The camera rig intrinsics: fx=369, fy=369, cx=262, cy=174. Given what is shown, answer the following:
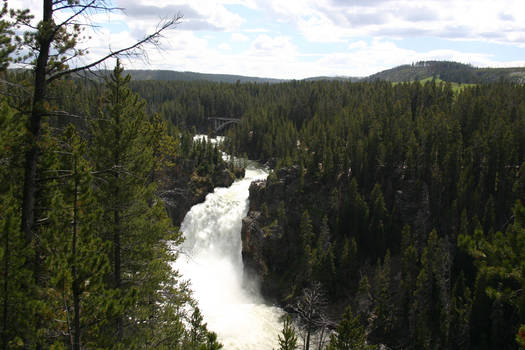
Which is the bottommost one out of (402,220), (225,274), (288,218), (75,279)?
(225,274)

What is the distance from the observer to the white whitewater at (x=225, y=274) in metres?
38.8

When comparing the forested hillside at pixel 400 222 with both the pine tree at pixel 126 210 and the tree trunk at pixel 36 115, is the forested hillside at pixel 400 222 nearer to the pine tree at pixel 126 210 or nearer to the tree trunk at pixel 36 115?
the pine tree at pixel 126 210

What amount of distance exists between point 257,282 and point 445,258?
24283 millimetres

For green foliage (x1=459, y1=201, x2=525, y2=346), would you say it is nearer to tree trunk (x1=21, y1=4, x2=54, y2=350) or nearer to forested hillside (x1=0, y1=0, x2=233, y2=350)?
forested hillside (x1=0, y1=0, x2=233, y2=350)

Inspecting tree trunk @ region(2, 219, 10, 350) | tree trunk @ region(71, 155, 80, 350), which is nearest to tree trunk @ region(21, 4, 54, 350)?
tree trunk @ region(2, 219, 10, 350)

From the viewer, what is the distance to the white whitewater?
127ft

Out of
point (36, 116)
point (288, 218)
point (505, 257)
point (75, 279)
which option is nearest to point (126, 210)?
Result: point (75, 279)

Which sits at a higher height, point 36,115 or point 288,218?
point 36,115

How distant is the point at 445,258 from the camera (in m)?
40.4

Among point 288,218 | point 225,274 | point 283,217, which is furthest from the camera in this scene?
point 288,218

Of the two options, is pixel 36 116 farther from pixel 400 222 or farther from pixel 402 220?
pixel 402 220

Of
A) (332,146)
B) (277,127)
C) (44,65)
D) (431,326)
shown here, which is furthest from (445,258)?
(277,127)

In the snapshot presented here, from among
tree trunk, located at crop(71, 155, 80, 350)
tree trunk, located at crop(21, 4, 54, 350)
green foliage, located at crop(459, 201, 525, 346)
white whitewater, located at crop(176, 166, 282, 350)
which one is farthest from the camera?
white whitewater, located at crop(176, 166, 282, 350)

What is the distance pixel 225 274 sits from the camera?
53094 millimetres
